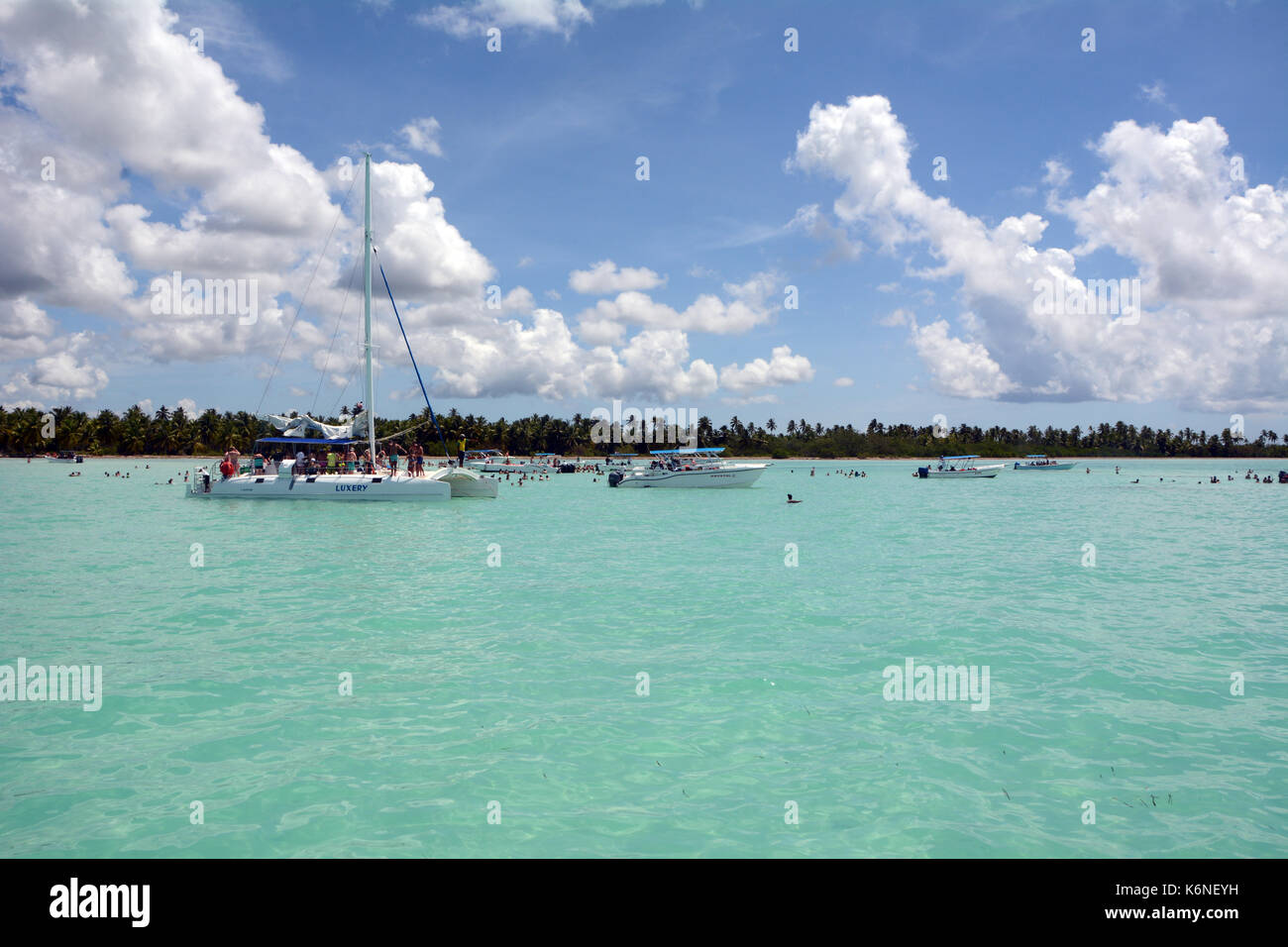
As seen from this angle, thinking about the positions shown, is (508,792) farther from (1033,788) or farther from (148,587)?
(148,587)

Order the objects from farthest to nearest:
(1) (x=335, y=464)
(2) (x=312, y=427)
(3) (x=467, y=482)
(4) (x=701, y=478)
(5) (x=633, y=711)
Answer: (4) (x=701, y=478)
(3) (x=467, y=482)
(2) (x=312, y=427)
(1) (x=335, y=464)
(5) (x=633, y=711)

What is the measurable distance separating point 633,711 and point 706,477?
208 ft

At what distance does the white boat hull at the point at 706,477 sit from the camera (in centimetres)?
7325

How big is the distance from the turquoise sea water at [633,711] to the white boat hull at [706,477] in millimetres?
47041

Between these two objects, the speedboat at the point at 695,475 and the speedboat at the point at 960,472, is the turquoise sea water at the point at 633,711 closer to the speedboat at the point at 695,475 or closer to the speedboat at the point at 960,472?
the speedboat at the point at 695,475

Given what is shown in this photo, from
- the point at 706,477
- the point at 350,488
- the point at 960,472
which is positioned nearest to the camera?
the point at 350,488

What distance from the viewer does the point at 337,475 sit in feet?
149

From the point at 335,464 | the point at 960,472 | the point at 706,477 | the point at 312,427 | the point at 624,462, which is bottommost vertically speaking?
the point at 960,472

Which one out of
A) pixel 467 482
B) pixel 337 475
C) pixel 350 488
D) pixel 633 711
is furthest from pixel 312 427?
pixel 633 711

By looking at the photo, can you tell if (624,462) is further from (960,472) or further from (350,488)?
(350,488)

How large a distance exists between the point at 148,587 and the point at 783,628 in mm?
17371
